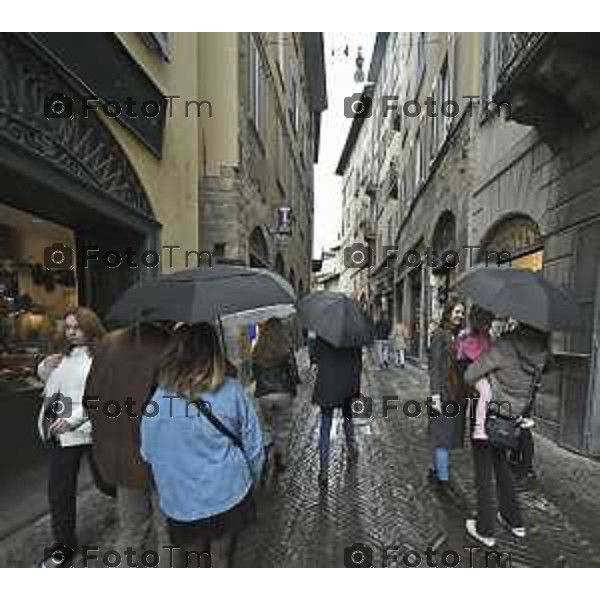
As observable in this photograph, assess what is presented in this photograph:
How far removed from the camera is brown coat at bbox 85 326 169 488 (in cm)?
247

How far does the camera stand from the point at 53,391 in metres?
3.02

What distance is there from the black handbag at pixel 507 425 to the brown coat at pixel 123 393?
7.53 ft

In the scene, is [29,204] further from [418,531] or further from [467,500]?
[467,500]

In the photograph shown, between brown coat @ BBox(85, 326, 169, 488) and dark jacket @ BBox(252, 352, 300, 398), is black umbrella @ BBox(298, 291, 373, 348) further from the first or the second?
brown coat @ BBox(85, 326, 169, 488)

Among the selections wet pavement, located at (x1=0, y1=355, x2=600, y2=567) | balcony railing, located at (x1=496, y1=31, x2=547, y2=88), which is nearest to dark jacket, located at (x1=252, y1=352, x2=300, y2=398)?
wet pavement, located at (x1=0, y1=355, x2=600, y2=567)

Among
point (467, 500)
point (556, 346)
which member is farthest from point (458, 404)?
point (556, 346)

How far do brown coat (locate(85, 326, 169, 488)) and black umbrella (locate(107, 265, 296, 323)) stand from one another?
209mm

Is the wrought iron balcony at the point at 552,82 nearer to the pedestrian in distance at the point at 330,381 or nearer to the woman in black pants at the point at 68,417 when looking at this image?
the pedestrian in distance at the point at 330,381

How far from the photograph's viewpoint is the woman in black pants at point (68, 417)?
2.98 meters

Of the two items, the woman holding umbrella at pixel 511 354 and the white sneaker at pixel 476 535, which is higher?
the woman holding umbrella at pixel 511 354

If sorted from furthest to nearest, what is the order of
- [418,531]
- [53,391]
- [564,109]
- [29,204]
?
1. [564,109]
2. [29,204]
3. [418,531]
4. [53,391]

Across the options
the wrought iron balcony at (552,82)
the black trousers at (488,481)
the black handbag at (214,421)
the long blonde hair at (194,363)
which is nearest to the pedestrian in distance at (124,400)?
the long blonde hair at (194,363)

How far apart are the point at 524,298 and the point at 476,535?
5.98 ft
